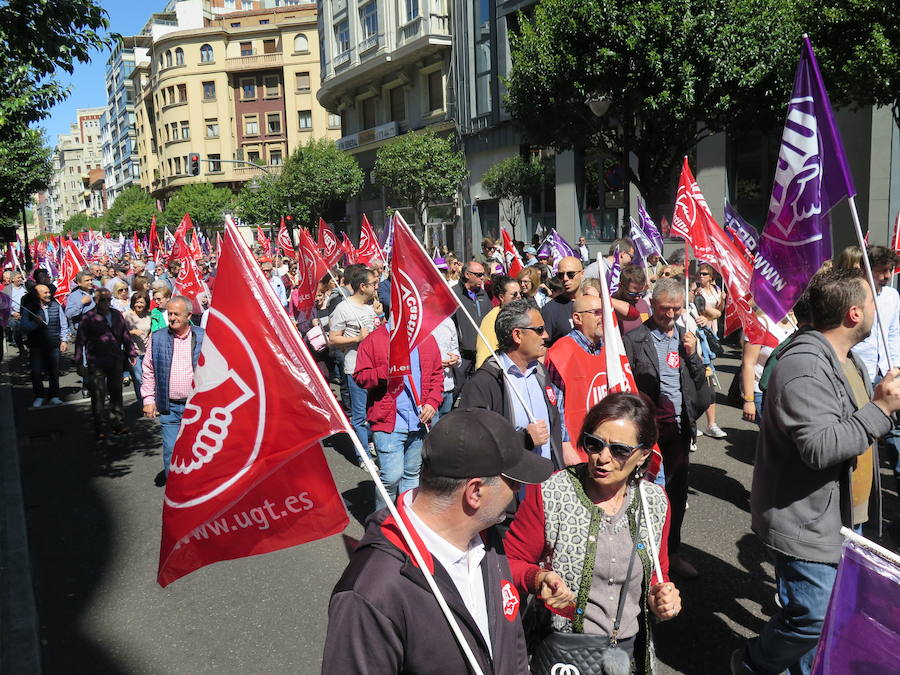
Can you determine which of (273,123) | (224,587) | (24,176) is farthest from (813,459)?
(273,123)

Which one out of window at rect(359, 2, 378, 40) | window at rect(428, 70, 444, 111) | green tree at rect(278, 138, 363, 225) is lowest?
green tree at rect(278, 138, 363, 225)

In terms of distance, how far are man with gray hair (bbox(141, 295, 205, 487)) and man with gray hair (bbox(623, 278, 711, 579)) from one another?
3668mm

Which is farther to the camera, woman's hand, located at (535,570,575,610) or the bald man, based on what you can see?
the bald man

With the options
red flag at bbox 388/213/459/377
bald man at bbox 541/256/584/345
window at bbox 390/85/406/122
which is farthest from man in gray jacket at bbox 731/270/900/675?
window at bbox 390/85/406/122

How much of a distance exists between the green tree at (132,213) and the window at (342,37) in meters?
29.5

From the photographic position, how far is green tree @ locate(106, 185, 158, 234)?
223ft

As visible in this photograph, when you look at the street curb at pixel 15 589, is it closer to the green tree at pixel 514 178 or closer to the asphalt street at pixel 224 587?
the asphalt street at pixel 224 587

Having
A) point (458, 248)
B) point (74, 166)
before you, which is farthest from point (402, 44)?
point (74, 166)

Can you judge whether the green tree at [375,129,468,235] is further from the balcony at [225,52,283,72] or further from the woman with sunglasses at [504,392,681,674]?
the balcony at [225,52,283,72]

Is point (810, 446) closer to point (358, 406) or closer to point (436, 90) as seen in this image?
point (358, 406)

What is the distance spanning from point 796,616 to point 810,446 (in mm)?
666

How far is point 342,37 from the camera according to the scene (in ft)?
139

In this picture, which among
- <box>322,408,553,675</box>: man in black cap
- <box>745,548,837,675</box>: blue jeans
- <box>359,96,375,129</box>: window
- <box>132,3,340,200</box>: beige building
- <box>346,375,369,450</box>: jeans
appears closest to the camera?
<box>322,408,553,675</box>: man in black cap

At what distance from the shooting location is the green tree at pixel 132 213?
223 feet
